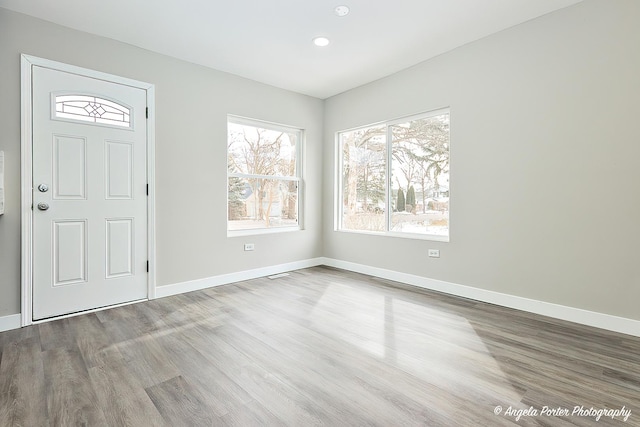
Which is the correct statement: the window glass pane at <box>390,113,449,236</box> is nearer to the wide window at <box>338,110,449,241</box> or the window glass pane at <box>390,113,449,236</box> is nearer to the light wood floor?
the wide window at <box>338,110,449,241</box>

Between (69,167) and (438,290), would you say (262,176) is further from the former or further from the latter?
(438,290)

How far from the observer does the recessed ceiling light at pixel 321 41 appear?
10.6 feet

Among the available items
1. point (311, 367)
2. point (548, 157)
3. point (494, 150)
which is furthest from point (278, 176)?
point (548, 157)

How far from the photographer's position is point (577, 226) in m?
2.76

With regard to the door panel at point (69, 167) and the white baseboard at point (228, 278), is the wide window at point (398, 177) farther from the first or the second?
the door panel at point (69, 167)

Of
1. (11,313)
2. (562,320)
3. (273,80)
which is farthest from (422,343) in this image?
(273,80)

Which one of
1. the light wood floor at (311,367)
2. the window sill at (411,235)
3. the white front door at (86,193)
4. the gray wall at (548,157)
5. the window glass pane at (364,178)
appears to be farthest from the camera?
the window glass pane at (364,178)

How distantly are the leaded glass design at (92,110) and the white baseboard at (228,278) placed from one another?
5.98 ft

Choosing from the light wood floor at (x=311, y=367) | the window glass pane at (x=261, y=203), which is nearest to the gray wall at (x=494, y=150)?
the window glass pane at (x=261, y=203)

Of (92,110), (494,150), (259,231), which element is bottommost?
(259,231)

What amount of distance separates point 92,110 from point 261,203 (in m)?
2.18

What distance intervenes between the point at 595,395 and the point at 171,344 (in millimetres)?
2697

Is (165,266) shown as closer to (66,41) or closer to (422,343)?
(66,41)

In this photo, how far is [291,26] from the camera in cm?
302
